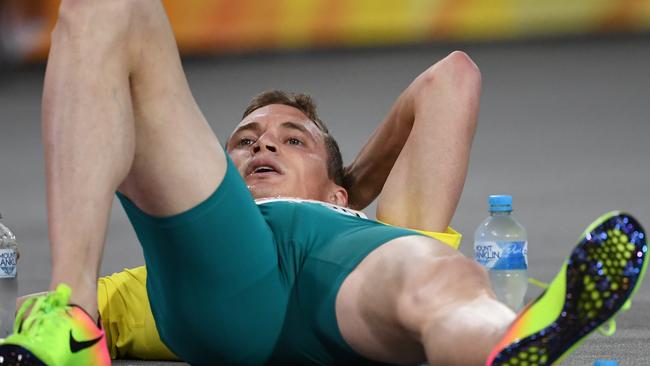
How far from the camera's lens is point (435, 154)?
2723mm

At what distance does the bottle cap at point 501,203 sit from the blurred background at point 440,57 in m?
0.77

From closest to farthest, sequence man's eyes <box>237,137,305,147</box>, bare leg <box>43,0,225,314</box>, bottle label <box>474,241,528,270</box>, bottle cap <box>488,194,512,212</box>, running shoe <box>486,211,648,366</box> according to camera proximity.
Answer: running shoe <box>486,211,648,366</box> → bare leg <box>43,0,225,314</box> → man's eyes <box>237,137,305,147</box> → bottle label <box>474,241,528,270</box> → bottle cap <box>488,194,512,212</box>

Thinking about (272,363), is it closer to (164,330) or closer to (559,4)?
(164,330)

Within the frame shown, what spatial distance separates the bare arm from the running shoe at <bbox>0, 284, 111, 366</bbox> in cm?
107

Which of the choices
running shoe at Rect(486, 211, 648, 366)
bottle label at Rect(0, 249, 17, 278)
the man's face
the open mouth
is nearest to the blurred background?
bottle label at Rect(0, 249, 17, 278)

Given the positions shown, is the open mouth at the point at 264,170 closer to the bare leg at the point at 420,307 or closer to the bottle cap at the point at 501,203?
the bare leg at the point at 420,307

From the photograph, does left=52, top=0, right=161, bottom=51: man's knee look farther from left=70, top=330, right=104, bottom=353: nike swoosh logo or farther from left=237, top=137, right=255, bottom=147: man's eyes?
left=237, top=137, right=255, bottom=147: man's eyes

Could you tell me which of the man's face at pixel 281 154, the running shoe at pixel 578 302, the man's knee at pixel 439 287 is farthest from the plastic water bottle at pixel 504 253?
the running shoe at pixel 578 302

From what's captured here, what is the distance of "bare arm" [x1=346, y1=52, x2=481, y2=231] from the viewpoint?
2.71 m

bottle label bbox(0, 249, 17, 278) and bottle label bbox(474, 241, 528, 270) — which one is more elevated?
bottle label bbox(474, 241, 528, 270)

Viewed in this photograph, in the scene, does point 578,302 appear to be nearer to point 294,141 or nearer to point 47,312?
point 47,312

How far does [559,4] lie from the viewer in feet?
32.6

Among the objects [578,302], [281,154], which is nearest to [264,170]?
[281,154]

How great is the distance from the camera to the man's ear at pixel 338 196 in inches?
113
